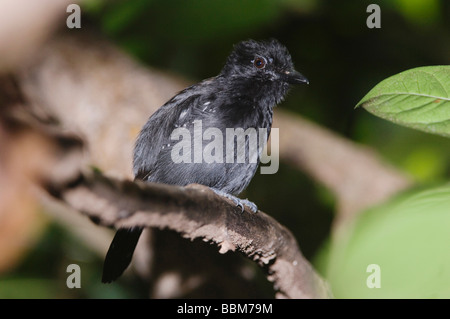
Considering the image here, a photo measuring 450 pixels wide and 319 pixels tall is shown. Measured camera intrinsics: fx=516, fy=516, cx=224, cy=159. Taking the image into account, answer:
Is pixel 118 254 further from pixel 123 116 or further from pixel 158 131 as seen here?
pixel 123 116

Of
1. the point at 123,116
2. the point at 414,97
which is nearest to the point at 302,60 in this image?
the point at 123,116

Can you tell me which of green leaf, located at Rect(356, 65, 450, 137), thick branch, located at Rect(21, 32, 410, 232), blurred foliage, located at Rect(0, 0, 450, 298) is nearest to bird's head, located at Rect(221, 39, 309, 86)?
blurred foliage, located at Rect(0, 0, 450, 298)

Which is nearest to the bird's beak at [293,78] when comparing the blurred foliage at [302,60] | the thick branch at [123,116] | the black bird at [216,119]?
the black bird at [216,119]

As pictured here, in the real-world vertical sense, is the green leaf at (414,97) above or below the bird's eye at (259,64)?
below

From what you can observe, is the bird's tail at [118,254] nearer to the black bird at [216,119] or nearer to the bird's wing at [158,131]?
the black bird at [216,119]

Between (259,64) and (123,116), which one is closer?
(259,64)
